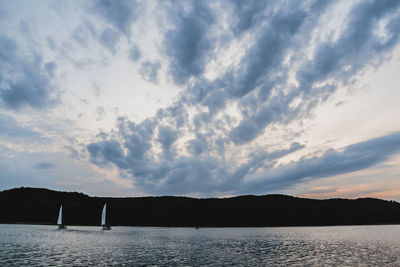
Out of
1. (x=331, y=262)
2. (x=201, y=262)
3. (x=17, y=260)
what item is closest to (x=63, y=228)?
(x=17, y=260)

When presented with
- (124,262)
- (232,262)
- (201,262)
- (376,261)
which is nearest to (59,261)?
(124,262)

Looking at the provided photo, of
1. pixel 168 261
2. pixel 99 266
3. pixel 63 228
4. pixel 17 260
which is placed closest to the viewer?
pixel 99 266

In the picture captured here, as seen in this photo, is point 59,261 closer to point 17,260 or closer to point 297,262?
point 17,260

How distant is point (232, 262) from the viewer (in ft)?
159

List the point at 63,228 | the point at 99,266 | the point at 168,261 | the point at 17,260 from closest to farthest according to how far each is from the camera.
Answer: the point at 99,266 < the point at 17,260 < the point at 168,261 < the point at 63,228

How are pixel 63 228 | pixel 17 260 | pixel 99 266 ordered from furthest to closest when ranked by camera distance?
1. pixel 63 228
2. pixel 17 260
3. pixel 99 266

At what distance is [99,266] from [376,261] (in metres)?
48.0

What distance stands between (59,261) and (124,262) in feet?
34.4

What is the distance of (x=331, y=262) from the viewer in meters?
49.4

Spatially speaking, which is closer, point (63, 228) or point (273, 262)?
point (273, 262)

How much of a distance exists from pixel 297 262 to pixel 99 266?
33006 mm

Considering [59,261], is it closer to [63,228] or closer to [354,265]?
[354,265]

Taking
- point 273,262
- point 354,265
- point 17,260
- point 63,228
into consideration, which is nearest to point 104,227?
point 63,228

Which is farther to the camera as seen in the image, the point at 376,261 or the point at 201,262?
the point at 376,261
